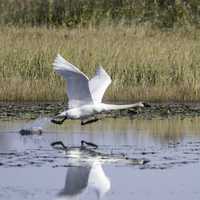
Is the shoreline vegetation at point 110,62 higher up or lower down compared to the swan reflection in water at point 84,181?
higher up

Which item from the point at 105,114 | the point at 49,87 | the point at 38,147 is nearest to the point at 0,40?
the point at 49,87

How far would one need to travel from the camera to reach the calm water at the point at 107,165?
10.7m

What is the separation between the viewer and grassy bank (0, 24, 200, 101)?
1883 centimetres

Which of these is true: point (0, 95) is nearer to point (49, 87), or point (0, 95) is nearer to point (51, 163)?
point (49, 87)

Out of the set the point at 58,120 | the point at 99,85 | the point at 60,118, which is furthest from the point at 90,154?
the point at 60,118

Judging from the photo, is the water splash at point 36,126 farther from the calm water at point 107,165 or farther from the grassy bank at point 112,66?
the grassy bank at point 112,66

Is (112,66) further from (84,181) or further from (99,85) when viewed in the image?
(84,181)

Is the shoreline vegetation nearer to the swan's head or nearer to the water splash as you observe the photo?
the water splash

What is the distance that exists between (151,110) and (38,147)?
449cm

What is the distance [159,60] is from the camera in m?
19.5

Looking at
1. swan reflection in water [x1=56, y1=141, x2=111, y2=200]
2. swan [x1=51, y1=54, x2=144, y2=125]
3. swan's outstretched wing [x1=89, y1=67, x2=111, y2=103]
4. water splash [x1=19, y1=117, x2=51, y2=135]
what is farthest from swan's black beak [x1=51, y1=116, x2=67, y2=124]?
swan reflection in water [x1=56, y1=141, x2=111, y2=200]

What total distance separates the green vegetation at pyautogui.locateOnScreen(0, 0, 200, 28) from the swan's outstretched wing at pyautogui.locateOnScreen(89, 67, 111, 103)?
13.5 meters

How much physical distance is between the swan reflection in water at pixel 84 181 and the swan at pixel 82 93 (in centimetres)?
158

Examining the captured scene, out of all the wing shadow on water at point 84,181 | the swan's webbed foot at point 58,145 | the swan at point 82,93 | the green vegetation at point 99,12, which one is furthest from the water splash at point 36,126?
the green vegetation at point 99,12
